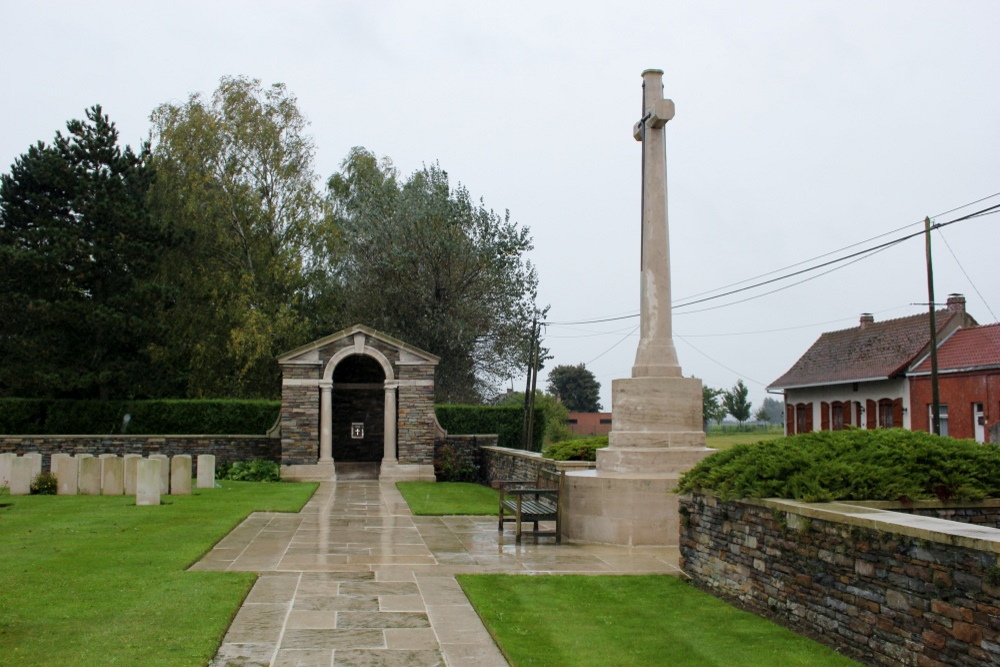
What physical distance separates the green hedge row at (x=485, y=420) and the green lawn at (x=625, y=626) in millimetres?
19526

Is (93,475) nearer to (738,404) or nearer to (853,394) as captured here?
(853,394)

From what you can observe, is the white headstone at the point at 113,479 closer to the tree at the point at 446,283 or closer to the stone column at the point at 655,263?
the stone column at the point at 655,263

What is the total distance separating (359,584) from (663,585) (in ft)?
9.08

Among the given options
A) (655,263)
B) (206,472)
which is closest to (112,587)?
(655,263)

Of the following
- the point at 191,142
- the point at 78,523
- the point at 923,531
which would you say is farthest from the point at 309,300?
the point at 923,531

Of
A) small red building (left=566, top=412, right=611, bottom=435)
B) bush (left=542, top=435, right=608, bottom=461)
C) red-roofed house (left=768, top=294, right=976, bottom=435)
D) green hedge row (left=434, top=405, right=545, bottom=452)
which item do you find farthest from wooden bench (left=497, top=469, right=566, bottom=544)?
small red building (left=566, top=412, right=611, bottom=435)

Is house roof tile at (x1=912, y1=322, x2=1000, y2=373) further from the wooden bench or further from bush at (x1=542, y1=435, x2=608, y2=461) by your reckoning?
the wooden bench

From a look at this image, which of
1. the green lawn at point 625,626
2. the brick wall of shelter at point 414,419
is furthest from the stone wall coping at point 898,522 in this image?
the brick wall of shelter at point 414,419

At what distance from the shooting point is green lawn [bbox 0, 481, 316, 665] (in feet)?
19.4

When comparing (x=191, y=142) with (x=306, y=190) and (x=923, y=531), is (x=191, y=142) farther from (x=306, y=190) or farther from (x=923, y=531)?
(x=923, y=531)

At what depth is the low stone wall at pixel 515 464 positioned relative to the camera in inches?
586

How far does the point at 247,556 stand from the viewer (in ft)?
32.6

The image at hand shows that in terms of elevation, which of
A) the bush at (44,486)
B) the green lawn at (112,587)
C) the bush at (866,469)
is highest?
the bush at (866,469)

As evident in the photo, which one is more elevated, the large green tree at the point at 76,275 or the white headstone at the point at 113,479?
the large green tree at the point at 76,275
